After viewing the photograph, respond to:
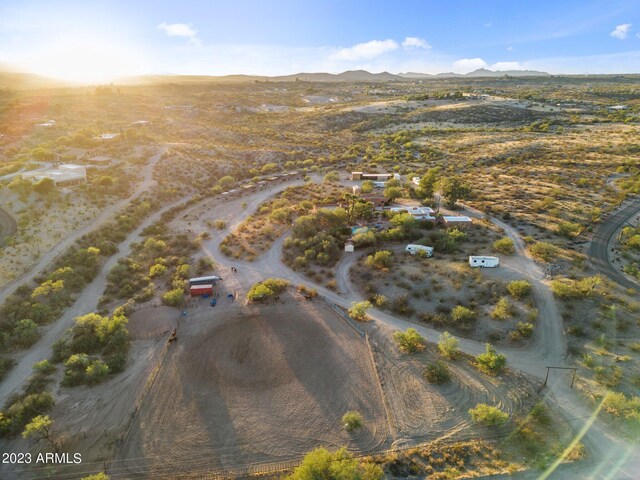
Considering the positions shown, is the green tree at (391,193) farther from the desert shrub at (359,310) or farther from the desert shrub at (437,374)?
the desert shrub at (437,374)

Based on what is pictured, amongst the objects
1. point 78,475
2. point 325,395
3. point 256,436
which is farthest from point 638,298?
point 78,475

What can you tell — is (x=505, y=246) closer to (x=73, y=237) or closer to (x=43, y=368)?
(x=43, y=368)

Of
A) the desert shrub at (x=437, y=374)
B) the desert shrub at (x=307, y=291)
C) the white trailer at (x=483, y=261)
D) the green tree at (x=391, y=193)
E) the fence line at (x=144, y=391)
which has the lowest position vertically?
the fence line at (x=144, y=391)

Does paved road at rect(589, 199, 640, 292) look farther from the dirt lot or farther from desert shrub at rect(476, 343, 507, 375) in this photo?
the dirt lot

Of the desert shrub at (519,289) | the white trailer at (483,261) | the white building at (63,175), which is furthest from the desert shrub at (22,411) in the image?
the white building at (63,175)

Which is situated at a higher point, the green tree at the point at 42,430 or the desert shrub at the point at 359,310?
the desert shrub at the point at 359,310

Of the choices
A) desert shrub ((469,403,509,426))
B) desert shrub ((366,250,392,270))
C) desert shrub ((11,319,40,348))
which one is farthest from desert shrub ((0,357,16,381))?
desert shrub ((469,403,509,426))

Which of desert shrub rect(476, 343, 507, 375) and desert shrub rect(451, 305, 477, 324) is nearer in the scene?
desert shrub rect(476, 343, 507, 375)

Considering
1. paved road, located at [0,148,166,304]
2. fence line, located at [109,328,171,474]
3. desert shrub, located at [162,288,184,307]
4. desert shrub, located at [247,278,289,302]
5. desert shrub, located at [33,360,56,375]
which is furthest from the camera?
paved road, located at [0,148,166,304]
